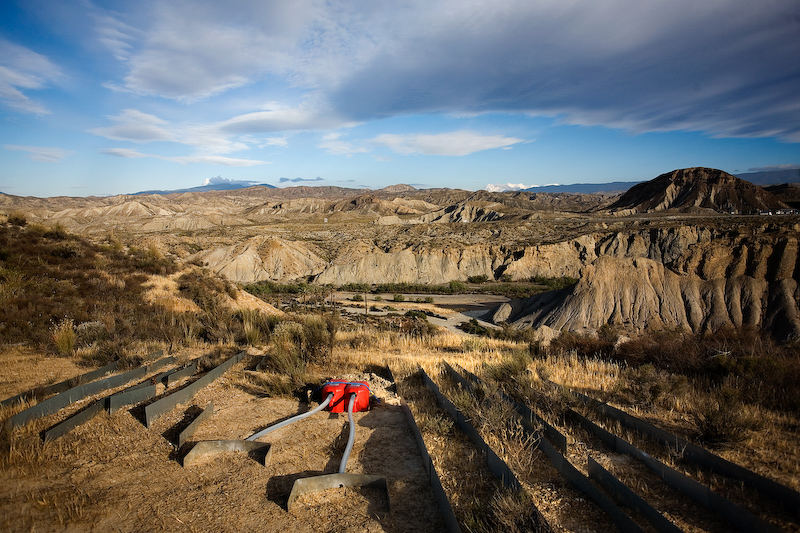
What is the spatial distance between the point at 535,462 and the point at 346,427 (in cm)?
231

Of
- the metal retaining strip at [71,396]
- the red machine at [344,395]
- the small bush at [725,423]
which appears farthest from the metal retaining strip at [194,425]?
the small bush at [725,423]

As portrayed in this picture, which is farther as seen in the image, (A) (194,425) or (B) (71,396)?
(B) (71,396)

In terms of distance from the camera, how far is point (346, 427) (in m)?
5.02

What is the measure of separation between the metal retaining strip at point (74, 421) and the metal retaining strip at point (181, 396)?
2.21ft

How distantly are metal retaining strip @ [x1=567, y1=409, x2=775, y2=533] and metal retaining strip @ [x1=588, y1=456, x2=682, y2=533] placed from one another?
0.47 metres

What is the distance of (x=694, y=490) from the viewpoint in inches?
121

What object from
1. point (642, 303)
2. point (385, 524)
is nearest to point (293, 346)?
point (385, 524)

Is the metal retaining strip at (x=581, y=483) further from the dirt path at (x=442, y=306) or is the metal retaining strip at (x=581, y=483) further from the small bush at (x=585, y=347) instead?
the dirt path at (x=442, y=306)

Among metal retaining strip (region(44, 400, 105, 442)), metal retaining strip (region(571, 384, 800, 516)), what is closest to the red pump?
metal retaining strip (region(44, 400, 105, 442))

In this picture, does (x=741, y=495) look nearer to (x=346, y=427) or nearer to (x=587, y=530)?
(x=587, y=530)

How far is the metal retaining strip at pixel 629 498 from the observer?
2.64 meters

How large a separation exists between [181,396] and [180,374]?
1.09 metres

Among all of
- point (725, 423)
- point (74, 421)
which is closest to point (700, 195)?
point (725, 423)

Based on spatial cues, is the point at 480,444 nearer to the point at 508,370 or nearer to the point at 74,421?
the point at 508,370
